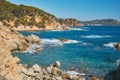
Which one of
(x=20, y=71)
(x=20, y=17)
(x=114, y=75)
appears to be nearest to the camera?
(x=114, y=75)

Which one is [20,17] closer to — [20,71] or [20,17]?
[20,17]

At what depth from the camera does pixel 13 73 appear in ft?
84.8

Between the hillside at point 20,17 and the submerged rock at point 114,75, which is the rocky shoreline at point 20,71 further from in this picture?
the hillside at point 20,17

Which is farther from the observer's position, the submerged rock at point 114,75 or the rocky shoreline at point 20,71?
the rocky shoreline at point 20,71

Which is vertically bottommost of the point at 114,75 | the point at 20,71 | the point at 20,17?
the point at 20,71

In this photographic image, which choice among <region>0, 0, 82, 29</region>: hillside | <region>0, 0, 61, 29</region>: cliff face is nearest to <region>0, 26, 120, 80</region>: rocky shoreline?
<region>0, 0, 61, 29</region>: cliff face

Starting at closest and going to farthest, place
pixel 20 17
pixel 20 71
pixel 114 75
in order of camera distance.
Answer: pixel 114 75
pixel 20 71
pixel 20 17

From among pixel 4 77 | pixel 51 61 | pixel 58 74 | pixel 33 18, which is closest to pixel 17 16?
pixel 33 18

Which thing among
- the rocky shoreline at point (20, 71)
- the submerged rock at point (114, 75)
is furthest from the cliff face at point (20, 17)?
the submerged rock at point (114, 75)

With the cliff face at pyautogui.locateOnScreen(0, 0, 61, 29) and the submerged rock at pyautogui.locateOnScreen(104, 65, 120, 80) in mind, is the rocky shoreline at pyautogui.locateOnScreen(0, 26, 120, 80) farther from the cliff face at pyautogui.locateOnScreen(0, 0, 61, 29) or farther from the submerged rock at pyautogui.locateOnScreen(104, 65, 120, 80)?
the cliff face at pyautogui.locateOnScreen(0, 0, 61, 29)

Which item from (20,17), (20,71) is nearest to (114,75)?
(20,71)

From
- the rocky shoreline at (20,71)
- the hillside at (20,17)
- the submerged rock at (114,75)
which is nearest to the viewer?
the submerged rock at (114,75)

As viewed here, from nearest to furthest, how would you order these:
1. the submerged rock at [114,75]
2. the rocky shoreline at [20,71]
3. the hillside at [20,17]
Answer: the submerged rock at [114,75] < the rocky shoreline at [20,71] < the hillside at [20,17]

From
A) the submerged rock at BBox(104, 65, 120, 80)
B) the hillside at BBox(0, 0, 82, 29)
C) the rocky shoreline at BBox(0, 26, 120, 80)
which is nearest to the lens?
the submerged rock at BBox(104, 65, 120, 80)
